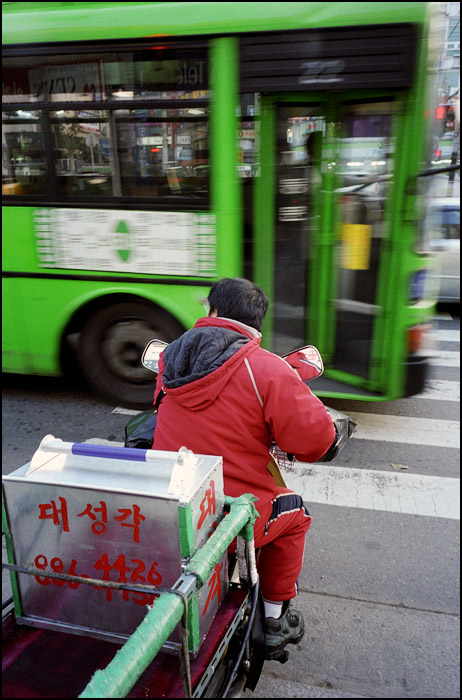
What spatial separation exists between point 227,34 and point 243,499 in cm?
350

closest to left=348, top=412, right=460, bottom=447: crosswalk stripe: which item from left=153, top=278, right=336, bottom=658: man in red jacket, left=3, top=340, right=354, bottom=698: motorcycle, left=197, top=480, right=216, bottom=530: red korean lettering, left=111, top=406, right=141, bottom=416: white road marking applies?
left=111, top=406, right=141, bottom=416: white road marking

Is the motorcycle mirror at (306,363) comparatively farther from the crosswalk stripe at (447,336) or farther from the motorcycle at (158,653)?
Result: the crosswalk stripe at (447,336)

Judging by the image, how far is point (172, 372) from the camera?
2.04 meters

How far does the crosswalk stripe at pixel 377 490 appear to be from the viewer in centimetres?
378

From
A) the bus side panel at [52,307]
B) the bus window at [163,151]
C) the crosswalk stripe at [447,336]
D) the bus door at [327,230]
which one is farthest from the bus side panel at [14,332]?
the crosswalk stripe at [447,336]

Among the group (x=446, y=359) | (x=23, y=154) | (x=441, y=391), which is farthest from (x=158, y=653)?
(x=446, y=359)

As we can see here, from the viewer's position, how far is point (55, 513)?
5.22 feet

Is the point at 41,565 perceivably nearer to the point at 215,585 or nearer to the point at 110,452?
the point at 110,452

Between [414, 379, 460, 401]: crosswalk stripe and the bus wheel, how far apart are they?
2.57 meters

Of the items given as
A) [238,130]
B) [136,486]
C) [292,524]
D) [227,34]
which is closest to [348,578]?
[292,524]

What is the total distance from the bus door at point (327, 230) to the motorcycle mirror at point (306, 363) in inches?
90.8

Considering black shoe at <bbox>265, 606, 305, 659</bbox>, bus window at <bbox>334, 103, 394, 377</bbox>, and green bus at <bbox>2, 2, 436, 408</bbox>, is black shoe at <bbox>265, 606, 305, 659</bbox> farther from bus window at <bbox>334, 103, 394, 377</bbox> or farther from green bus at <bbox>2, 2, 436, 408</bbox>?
bus window at <bbox>334, 103, 394, 377</bbox>

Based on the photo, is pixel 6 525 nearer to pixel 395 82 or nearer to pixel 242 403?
pixel 242 403

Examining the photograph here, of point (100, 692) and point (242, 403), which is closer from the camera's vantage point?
point (100, 692)
